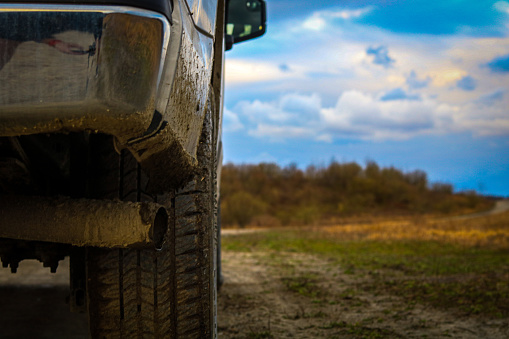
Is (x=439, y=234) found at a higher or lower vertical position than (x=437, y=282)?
lower

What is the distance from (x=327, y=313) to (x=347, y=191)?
53.2 metres

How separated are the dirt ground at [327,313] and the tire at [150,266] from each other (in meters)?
1.39

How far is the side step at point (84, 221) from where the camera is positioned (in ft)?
5.23

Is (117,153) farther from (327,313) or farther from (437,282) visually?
(437,282)

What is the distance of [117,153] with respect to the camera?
183cm

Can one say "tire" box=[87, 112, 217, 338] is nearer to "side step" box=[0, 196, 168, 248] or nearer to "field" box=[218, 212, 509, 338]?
"side step" box=[0, 196, 168, 248]

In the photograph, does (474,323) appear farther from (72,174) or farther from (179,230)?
(72,174)

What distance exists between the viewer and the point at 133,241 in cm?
160

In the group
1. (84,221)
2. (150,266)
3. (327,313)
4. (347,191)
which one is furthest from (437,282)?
(347,191)

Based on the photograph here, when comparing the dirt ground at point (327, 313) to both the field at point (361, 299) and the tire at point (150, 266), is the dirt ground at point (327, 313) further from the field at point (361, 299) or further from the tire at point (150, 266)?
the tire at point (150, 266)

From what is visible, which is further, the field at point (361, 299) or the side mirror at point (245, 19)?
the side mirror at point (245, 19)

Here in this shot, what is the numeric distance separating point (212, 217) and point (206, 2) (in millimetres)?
788

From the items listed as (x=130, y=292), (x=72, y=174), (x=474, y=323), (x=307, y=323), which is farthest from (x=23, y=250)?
(x=474, y=323)

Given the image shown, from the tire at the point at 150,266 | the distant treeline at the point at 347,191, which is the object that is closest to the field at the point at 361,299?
the tire at the point at 150,266
